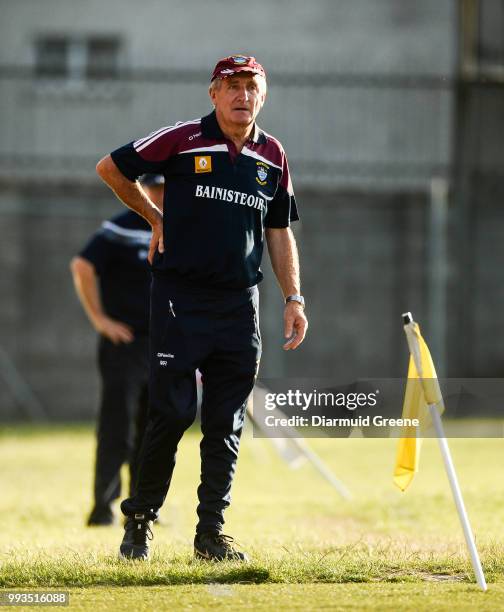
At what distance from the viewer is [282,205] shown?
5.67 metres

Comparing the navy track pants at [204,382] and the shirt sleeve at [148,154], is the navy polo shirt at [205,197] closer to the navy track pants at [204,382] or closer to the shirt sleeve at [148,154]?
the shirt sleeve at [148,154]

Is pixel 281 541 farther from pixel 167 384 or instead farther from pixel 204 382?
pixel 167 384

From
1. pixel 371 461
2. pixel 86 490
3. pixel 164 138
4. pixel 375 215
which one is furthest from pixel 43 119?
pixel 164 138

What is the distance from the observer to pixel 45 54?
20.2m

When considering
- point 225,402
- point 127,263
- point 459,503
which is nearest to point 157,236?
point 225,402

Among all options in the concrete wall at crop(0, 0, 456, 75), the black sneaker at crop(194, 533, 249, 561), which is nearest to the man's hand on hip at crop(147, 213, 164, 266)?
the black sneaker at crop(194, 533, 249, 561)

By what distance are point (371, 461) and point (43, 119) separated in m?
9.52

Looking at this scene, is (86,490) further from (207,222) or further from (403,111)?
(403,111)

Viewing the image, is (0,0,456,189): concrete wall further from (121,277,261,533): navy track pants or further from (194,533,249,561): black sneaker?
(194,533,249,561): black sneaker

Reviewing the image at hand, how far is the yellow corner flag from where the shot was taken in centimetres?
501

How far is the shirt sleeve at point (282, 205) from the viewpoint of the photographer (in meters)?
5.62

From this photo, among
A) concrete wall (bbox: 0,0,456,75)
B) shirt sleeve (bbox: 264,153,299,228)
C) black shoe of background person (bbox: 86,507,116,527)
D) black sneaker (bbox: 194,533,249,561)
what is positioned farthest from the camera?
concrete wall (bbox: 0,0,456,75)

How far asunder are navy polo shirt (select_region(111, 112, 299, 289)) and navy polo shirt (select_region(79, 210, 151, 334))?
6.96 feet

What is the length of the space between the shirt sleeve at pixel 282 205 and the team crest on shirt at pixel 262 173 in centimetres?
12
